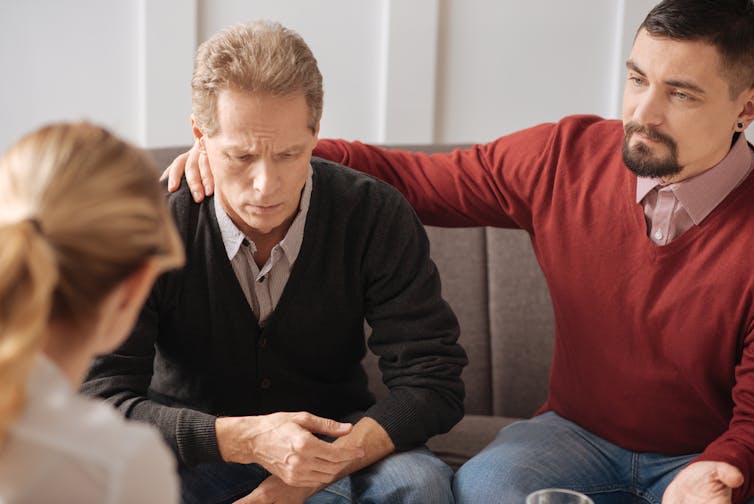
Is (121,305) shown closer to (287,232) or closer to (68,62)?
(287,232)

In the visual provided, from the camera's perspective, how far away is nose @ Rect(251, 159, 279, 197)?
163 centimetres

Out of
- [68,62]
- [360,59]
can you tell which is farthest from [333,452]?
[68,62]

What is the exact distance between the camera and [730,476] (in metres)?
1.57

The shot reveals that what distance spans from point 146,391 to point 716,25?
116 cm

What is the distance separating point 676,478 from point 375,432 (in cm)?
50

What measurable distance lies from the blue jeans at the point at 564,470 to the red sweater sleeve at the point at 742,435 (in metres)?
0.15

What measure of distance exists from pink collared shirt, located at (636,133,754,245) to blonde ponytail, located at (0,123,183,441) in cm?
108

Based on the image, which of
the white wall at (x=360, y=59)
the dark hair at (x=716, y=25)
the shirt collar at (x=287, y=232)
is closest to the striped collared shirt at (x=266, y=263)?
the shirt collar at (x=287, y=232)

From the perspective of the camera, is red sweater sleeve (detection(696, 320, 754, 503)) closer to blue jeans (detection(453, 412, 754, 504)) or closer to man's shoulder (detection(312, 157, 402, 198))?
blue jeans (detection(453, 412, 754, 504))

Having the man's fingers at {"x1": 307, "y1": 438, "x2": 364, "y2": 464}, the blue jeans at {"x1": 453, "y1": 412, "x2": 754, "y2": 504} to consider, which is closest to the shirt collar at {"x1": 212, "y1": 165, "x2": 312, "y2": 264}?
the man's fingers at {"x1": 307, "y1": 438, "x2": 364, "y2": 464}

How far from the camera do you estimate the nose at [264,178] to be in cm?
163

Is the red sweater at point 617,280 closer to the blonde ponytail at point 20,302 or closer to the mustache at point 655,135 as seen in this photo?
the mustache at point 655,135

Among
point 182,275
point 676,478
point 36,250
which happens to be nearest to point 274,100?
point 182,275

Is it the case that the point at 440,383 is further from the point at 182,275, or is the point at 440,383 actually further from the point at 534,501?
the point at 534,501
